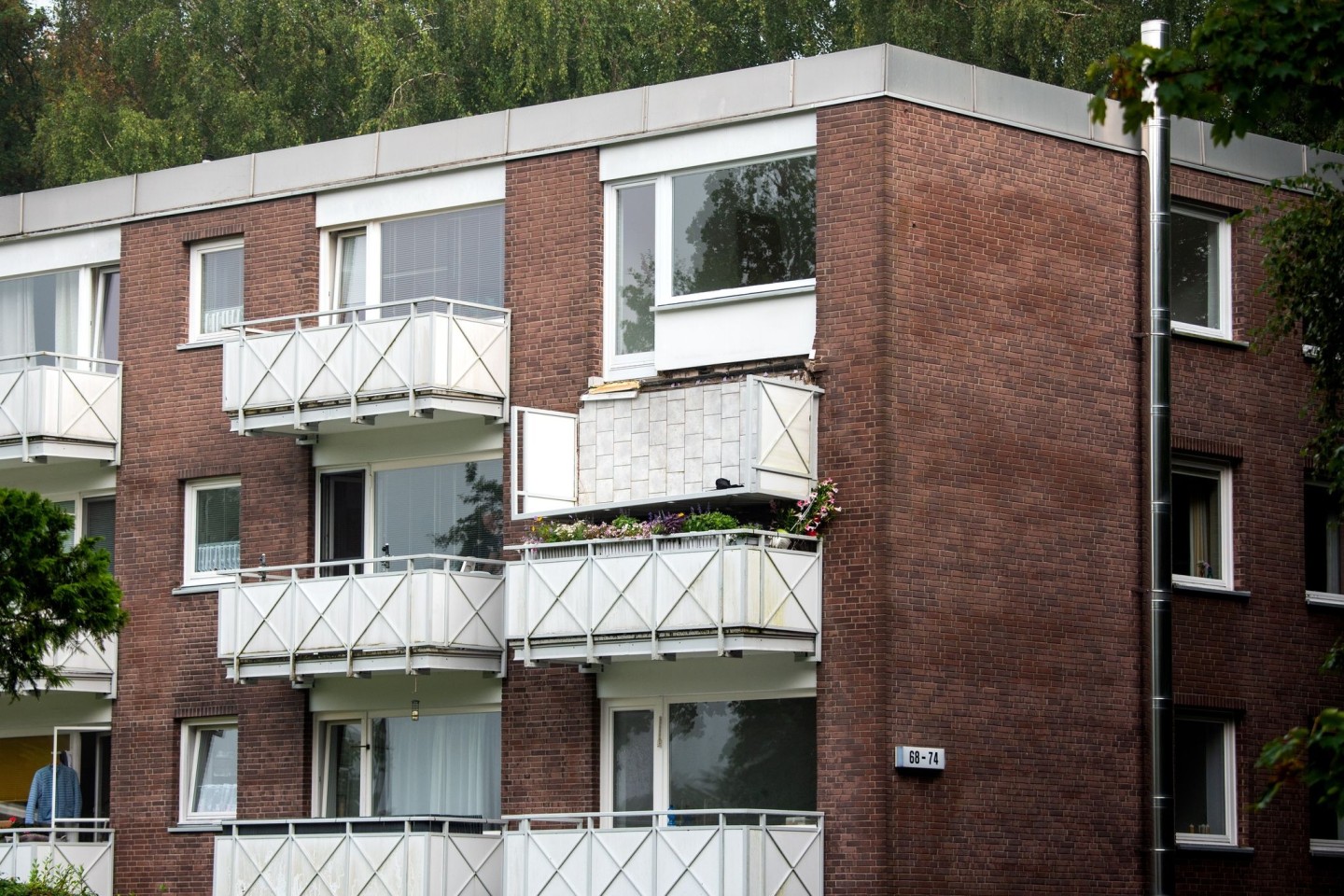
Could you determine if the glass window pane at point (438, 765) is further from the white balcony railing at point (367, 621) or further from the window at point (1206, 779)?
the window at point (1206, 779)

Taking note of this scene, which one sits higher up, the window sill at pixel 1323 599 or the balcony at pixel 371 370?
the balcony at pixel 371 370

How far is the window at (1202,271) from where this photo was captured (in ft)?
90.3

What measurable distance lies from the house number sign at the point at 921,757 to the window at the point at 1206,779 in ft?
13.3

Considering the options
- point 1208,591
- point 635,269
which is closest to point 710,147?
point 635,269

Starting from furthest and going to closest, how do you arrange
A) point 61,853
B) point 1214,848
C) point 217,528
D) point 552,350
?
point 217,528 → point 61,853 → point 552,350 → point 1214,848

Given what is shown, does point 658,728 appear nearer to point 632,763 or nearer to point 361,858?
point 632,763

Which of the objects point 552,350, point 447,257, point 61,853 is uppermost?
point 447,257

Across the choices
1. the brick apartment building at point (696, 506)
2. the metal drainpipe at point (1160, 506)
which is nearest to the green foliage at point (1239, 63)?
the brick apartment building at point (696, 506)

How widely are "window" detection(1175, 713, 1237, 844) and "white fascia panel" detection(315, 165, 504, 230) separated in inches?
395

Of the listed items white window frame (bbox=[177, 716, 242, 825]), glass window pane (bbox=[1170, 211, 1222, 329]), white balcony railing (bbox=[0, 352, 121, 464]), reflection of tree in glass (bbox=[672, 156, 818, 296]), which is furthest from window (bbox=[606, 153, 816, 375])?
white balcony railing (bbox=[0, 352, 121, 464])

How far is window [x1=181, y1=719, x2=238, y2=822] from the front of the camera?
94.0 feet

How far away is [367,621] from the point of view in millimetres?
25766

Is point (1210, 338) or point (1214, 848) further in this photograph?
point (1210, 338)

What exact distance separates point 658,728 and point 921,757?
3.12 metres
